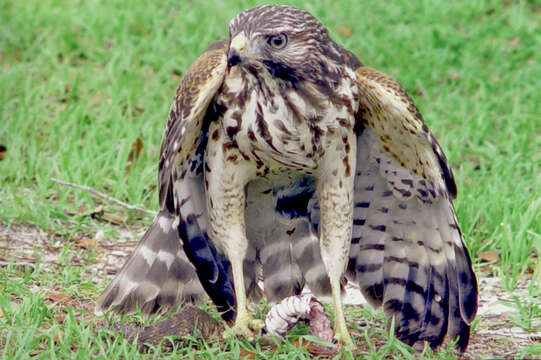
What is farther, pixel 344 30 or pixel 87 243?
pixel 344 30

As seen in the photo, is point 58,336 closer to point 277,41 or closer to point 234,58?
point 234,58

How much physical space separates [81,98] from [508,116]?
3291 millimetres

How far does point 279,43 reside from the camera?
13.4 ft

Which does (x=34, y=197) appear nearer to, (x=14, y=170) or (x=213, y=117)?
(x=14, y=170)

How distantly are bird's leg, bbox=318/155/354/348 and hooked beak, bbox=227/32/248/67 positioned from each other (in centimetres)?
79

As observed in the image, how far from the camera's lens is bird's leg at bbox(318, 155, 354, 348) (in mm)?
4449

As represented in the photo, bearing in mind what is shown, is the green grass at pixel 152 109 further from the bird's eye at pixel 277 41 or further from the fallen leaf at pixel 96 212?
the bird's eye at pixel 277 41

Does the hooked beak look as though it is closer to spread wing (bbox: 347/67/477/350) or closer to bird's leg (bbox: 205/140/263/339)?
bird's leg (bbox: 205/140/263/339)

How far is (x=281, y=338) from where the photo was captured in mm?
4387

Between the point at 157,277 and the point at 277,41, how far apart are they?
1.43 metres

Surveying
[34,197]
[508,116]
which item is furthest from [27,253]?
[508,116]

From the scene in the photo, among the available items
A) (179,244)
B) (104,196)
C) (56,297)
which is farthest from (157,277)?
(104,196)

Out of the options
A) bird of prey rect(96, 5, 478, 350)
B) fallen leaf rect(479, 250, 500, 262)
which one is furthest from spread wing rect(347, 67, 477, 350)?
fallen leaf rect(479, 250, 500, 262)

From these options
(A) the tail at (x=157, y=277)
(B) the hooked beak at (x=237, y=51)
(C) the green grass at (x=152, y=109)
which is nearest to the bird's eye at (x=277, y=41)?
(B) the hooked beak at (x=237, y=51)
